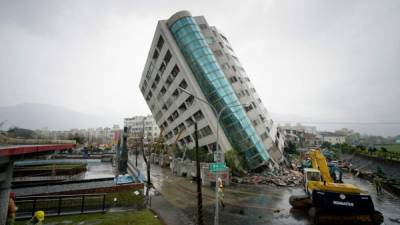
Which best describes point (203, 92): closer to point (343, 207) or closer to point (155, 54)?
point (155, 54)

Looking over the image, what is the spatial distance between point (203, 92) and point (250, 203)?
22830 mm

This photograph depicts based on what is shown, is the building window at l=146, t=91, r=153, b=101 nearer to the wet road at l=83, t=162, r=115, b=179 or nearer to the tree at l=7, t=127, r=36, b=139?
the wet road at l=83, t=162, r=115, b=179

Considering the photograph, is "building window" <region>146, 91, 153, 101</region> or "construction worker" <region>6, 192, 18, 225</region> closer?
"construction worker" <region>6, 192, 18, 225</region>

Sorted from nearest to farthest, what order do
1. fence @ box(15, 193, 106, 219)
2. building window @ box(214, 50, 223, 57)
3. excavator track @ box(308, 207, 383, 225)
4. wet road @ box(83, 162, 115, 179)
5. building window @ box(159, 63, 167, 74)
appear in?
excavator track @ box(308, 207, 383, 225)
fence @ box(15, 193, 106, 219)
wet road @ box(83, 162, 115, 179)
building window @ box(214, 50, 223, 57)
building window @ box(159, 63, 167, 74)

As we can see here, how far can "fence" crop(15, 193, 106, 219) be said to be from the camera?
1482 centimetres

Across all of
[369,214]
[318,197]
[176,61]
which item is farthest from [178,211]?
[176,61]

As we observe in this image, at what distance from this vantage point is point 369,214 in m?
14.2

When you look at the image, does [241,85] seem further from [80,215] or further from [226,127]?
[80,215]

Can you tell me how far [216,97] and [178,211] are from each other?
23.5m

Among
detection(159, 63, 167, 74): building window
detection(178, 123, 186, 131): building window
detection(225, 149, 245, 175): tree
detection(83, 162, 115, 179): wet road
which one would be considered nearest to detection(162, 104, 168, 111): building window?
detection(178, 123, 186, 131): building window

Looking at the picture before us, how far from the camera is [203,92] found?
3900 cm

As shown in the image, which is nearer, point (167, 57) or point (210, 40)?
point (167, 57)

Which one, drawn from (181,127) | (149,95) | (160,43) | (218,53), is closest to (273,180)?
(181,127)

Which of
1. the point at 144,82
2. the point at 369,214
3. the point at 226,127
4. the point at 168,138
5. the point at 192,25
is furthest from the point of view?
the point at 144,82
